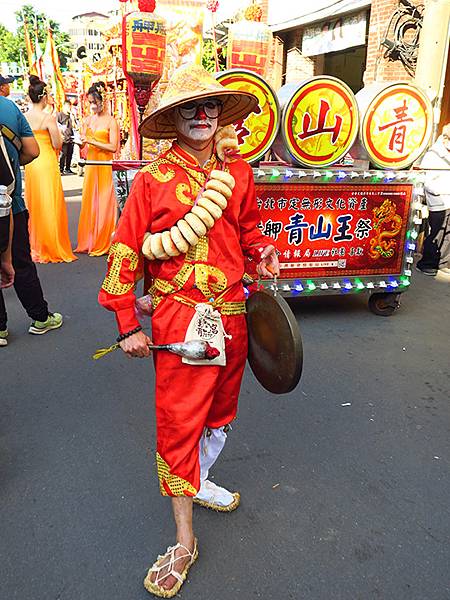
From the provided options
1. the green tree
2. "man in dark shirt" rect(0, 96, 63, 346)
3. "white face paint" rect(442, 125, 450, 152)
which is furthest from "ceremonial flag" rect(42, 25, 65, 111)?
the green tree

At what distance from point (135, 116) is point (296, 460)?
9.15 m

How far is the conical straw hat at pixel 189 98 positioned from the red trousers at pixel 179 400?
0.65 m

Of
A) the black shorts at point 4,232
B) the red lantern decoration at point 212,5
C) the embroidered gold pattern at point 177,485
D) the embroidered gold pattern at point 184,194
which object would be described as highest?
the red lantern decoration at point 212,5

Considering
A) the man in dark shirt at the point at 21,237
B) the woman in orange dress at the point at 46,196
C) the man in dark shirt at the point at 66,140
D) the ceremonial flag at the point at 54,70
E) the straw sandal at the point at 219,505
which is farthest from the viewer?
the ceremonial flag at the point at 54,70

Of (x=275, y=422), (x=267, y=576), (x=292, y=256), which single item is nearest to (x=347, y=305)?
(x=292, y=256)

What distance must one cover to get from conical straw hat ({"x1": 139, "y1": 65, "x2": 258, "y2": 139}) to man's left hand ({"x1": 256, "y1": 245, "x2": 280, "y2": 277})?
535mm

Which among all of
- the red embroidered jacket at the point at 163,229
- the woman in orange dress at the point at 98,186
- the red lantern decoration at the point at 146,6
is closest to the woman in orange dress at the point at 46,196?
the woman in orange dress at the point at 98,186

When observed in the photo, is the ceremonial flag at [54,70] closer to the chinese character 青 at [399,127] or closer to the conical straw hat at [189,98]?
the chinese character 青 at [399,127]

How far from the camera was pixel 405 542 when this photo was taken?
214 centimetres

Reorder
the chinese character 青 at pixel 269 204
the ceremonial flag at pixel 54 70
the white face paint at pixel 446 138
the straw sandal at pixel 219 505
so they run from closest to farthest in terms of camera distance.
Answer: the straw sandal at pixel 219 505 < the chinese character 青 at pixel 269 204 < the white face paint at pixel 446 138 < the ceremonial flag at pixel 54 70

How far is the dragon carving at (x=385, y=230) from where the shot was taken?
177 inches

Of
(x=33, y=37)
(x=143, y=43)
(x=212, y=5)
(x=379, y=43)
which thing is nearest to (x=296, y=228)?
(x=143, y=43)

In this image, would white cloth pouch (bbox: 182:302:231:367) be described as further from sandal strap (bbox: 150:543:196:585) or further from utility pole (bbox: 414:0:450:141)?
utility pole (bbox: 414:0:450:141)

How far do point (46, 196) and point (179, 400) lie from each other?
4.80 meters
